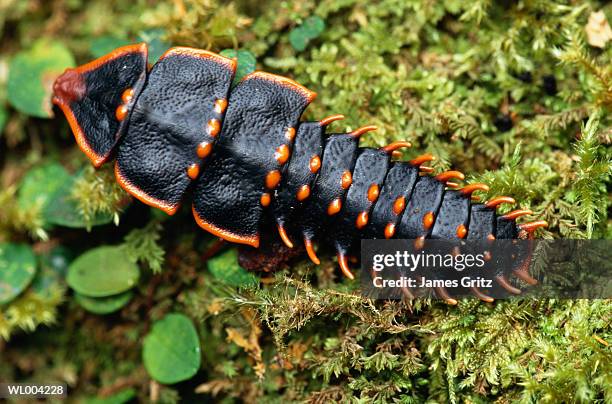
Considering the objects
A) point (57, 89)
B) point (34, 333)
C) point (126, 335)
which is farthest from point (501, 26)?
point (34, 333)

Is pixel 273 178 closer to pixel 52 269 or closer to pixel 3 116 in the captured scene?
pixel 52 269

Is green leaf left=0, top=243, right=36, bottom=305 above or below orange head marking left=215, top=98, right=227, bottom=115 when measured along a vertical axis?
below

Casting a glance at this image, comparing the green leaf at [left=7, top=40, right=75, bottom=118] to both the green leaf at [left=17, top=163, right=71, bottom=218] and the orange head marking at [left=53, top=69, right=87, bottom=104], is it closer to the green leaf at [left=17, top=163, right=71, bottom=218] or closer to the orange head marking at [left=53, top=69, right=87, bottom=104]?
the green leaf at [left=17, top=163, right=71, bottom=218]

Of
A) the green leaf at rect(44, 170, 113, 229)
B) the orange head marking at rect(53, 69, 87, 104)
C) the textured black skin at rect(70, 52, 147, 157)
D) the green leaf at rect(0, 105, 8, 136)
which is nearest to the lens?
the textured black skin at rect(70, 52, 147, 157)

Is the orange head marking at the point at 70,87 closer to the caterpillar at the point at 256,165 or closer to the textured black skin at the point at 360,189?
the caterpillar at the point at 256,165

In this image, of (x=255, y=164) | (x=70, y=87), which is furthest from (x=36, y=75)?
(x=255, y=164)

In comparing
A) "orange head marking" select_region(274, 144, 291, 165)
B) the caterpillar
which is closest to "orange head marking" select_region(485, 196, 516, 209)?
the caterpillar
